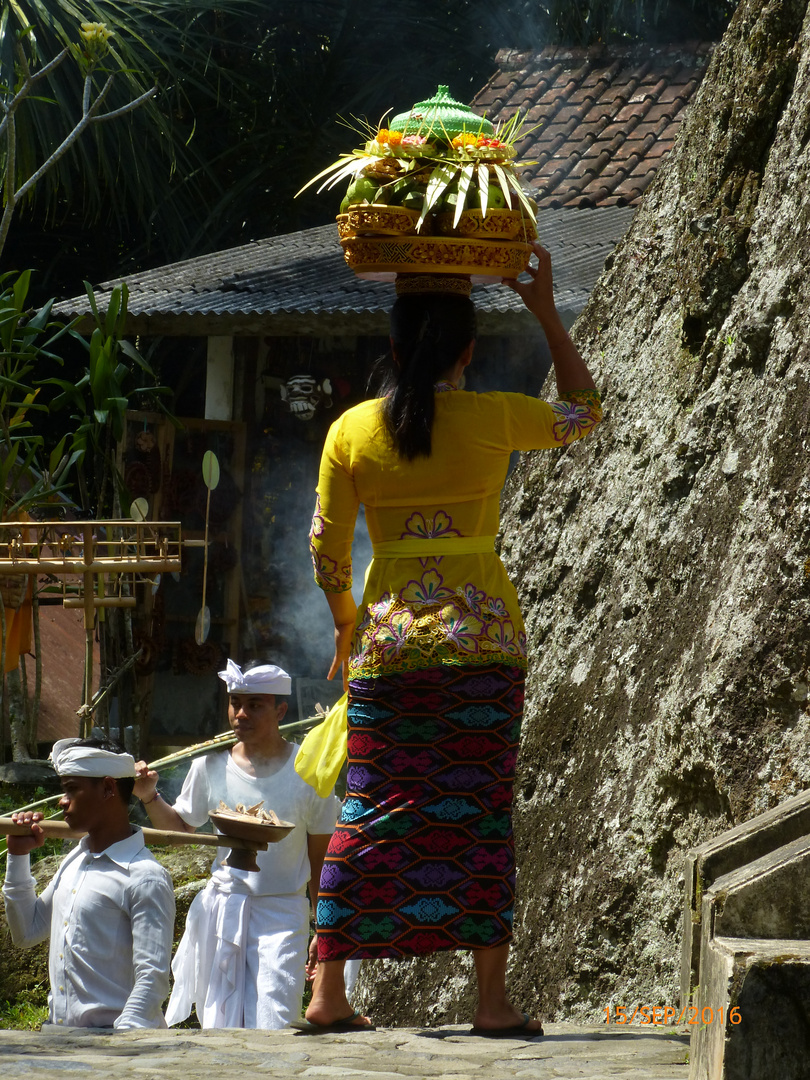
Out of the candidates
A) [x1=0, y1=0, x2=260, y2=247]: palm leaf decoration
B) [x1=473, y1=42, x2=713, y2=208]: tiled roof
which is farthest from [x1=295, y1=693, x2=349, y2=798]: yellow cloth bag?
[x1=0, y1=0, x2=260, y2=247]: palm leaf decoration

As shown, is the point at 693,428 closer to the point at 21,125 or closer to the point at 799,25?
the point at 799,25

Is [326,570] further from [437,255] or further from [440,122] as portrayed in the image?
[440,122]

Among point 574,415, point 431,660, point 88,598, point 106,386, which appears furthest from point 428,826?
point 106,386

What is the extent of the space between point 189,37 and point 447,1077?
1442 cm

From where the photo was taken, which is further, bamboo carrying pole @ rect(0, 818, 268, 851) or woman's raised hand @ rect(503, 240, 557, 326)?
bamboo carrying pole @ rect(0, 818, 268, 851)

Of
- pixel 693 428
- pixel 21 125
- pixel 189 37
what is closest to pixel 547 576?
pixel 693 428

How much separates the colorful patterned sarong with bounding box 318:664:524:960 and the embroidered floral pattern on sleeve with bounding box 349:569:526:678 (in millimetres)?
33

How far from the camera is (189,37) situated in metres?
15.2

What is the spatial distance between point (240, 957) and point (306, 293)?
17.1 ft

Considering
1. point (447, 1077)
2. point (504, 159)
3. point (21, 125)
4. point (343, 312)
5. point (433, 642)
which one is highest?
point (21, 125)

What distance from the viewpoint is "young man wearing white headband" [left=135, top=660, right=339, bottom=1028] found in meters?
4.62

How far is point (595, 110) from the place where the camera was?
11.5 m

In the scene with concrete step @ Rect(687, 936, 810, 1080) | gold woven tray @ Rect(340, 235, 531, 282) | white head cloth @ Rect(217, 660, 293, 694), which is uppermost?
gold woven tray @ Rect(340, 235, 531, 282)
